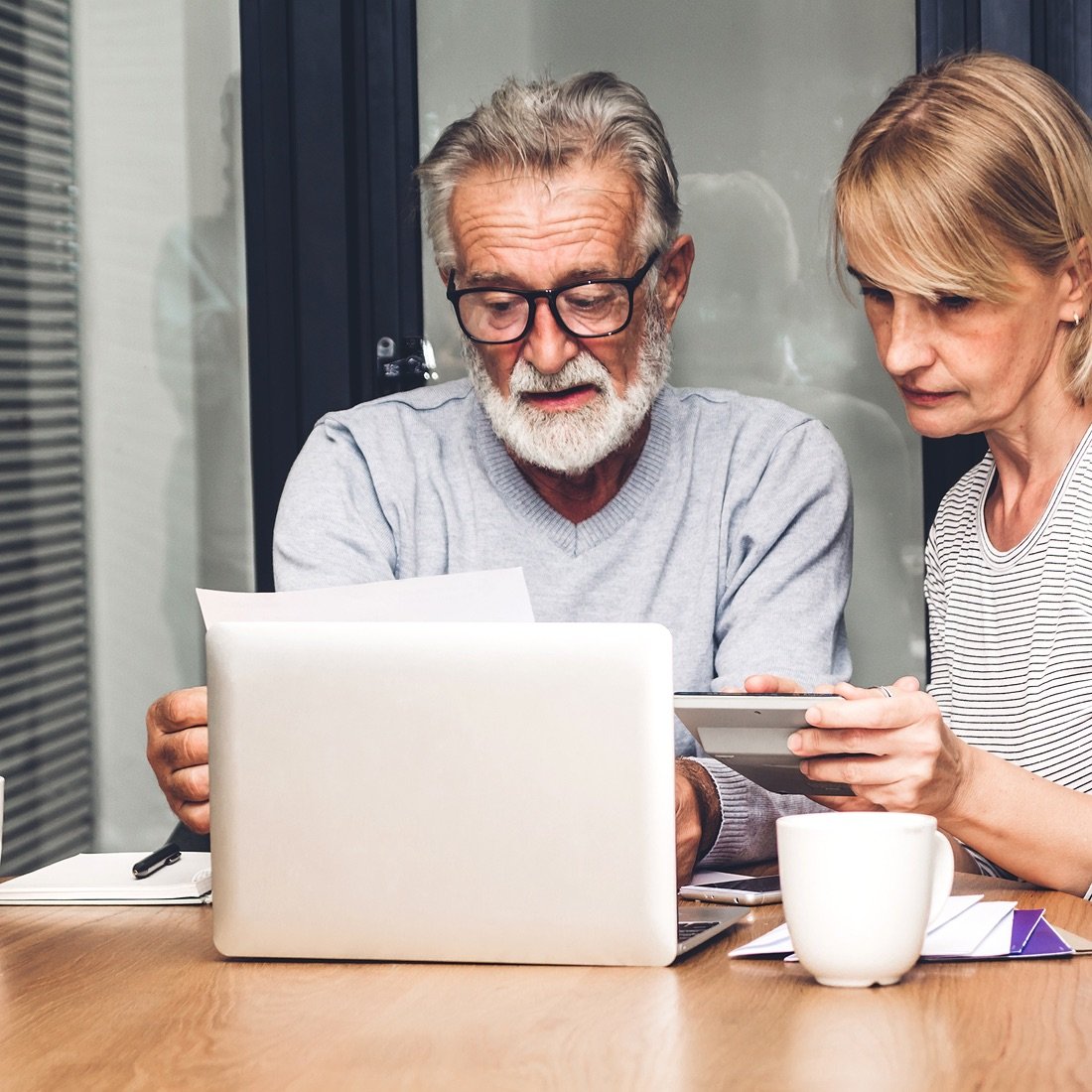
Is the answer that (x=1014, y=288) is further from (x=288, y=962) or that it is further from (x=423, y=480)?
(x=288, y=962)

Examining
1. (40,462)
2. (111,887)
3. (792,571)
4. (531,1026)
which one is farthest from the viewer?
(40,462)

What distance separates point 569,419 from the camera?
75.5 inches

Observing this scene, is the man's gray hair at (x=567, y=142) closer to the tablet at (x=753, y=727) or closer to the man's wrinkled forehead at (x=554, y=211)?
the man's wrinkled forehead at (x=554, y=211)

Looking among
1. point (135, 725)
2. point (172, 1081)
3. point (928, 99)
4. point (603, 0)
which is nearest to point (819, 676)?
point (928, 99)

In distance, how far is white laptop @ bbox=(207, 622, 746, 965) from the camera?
99 centimetres

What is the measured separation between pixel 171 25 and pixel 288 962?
201 centimetres

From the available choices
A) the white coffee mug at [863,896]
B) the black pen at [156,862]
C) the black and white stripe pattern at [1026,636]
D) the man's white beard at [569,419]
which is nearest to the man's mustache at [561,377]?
the man's white beard at [569,419]

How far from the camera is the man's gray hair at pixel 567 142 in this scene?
6.35 ft

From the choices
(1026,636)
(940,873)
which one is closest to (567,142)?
(1026,636)

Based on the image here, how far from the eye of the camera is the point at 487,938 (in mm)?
1016

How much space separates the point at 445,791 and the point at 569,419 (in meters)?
0.97

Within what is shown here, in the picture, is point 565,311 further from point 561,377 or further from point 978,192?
point 978,192

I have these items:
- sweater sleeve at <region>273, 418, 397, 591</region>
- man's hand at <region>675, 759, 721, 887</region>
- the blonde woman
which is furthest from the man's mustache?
man's hand at <region>675, 759, 721, 887</region>

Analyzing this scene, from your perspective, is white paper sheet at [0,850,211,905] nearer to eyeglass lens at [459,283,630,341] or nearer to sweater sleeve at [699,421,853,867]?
sweater sleeve at [699,421,853,867]
